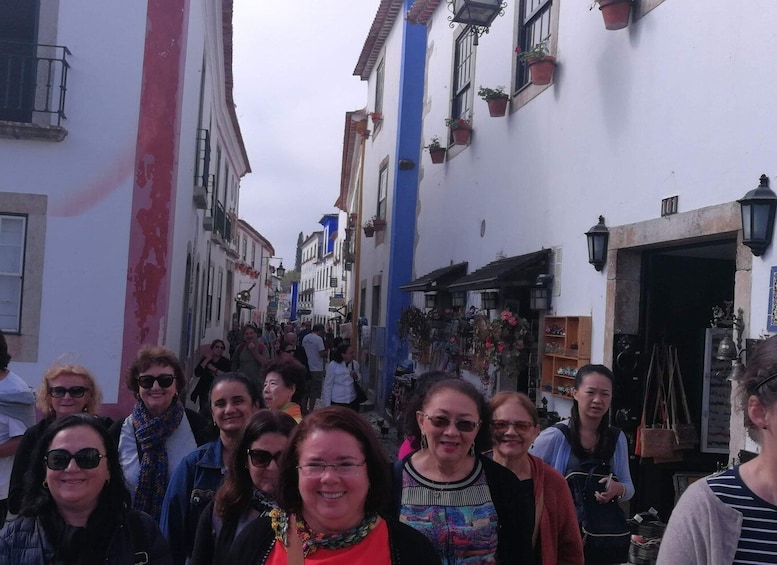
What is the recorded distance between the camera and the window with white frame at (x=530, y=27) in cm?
880

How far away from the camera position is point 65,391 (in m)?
4.30

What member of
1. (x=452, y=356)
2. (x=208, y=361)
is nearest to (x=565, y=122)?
(x=452, y=356)

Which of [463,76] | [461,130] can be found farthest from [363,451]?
[463,76]

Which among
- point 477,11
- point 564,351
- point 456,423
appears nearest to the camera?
point 456,423

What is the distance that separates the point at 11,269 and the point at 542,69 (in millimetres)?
6502

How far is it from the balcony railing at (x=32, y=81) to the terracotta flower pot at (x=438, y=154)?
19.5 ft

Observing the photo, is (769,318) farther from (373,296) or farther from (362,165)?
(362,165)

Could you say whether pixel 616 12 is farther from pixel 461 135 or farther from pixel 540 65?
pixel 461 135

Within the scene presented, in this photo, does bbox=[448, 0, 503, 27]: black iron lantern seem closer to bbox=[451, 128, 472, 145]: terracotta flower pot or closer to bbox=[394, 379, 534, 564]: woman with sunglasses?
bbox=[451, 128, 472, 145]: terracotta flower pot

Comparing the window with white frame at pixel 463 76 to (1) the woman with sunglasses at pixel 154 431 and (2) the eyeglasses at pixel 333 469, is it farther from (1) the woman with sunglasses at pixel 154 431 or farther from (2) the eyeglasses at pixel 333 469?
(2) the eyeglasses at pixel 333 469

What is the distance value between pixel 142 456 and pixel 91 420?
98 cm

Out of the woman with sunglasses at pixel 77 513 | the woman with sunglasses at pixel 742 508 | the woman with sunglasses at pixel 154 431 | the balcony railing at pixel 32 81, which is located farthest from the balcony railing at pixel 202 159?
the woman with sunglasses at pixel 742 508

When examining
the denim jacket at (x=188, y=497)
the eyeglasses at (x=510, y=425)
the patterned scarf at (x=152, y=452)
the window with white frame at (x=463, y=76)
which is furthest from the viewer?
the window with white frame at (x=463, y=76)

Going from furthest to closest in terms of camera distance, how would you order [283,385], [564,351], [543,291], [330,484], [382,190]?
[382,190], [543,291], [564,351], [283,385], [330,484]
